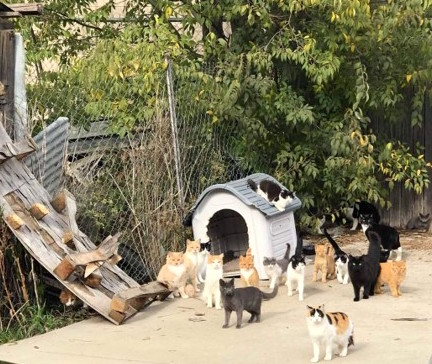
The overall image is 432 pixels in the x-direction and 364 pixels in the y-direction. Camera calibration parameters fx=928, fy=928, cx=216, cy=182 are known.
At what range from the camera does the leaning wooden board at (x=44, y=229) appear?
7.46 meters

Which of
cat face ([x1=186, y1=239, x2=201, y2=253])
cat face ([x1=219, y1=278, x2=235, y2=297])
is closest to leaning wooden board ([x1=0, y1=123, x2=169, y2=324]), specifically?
cat face ([x1=186, y1=239, x2=201, y2=253])

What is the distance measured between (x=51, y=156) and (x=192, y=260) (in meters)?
1.61

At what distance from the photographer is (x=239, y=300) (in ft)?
24.3

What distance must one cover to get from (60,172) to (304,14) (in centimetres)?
386

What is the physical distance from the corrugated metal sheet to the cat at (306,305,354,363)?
3.08 meters

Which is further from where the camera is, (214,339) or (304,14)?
(304,14)

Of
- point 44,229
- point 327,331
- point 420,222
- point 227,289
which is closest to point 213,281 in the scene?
point 227,289

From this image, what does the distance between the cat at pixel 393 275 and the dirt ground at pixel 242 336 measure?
0.34 ft

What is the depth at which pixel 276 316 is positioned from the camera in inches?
306

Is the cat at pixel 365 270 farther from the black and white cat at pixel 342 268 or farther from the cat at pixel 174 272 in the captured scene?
the cat at pixel 174 272

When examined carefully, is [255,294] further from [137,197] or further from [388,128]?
[388,128]

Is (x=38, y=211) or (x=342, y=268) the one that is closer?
(x=38, y=211)

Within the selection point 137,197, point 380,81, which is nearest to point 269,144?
point 380,81

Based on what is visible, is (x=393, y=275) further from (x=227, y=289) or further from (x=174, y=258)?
(x=174, y=258)
